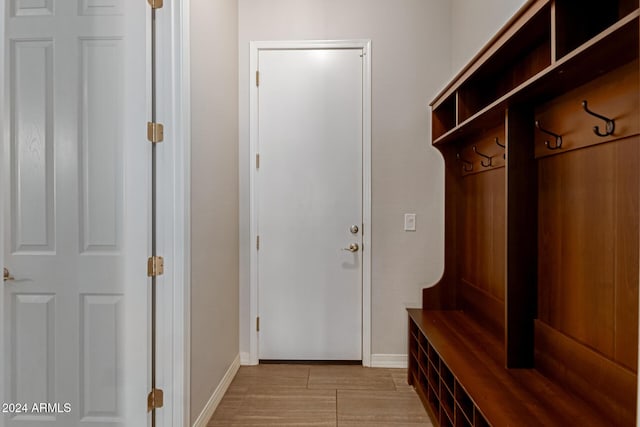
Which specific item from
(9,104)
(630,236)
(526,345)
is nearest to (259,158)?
(9,104)

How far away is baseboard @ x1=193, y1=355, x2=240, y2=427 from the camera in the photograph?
210 centimetres

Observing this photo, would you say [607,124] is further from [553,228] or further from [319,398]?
[319,398]

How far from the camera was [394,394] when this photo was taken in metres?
2.49

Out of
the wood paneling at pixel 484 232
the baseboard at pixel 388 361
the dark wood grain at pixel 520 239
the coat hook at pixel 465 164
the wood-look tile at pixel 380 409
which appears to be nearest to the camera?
the dark wood grain at pixel 520 239

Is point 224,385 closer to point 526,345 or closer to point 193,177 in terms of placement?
point 193,177

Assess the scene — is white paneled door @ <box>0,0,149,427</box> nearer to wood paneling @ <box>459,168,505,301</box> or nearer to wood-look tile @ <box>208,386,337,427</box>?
wood-look tile @ <box>208,386,337,427</box>

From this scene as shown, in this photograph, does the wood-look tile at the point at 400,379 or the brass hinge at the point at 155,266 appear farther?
the wood-look tile at the point at 400,379

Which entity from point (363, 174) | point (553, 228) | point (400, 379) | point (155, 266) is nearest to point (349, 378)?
point (400, 379)

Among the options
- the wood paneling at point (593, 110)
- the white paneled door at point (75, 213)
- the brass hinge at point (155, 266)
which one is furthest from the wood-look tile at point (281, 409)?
the wood paneling at point (593, 110)

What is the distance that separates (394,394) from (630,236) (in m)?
1.76

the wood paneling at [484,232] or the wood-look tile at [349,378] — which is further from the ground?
the wood paneling at [484,232]

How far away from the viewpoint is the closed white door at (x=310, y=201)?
2.93 m

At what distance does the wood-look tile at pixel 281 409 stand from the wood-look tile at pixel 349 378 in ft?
0.37

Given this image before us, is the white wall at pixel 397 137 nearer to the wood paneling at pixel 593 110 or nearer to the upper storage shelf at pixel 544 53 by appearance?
the upper storage shelf at pixel 544 53
